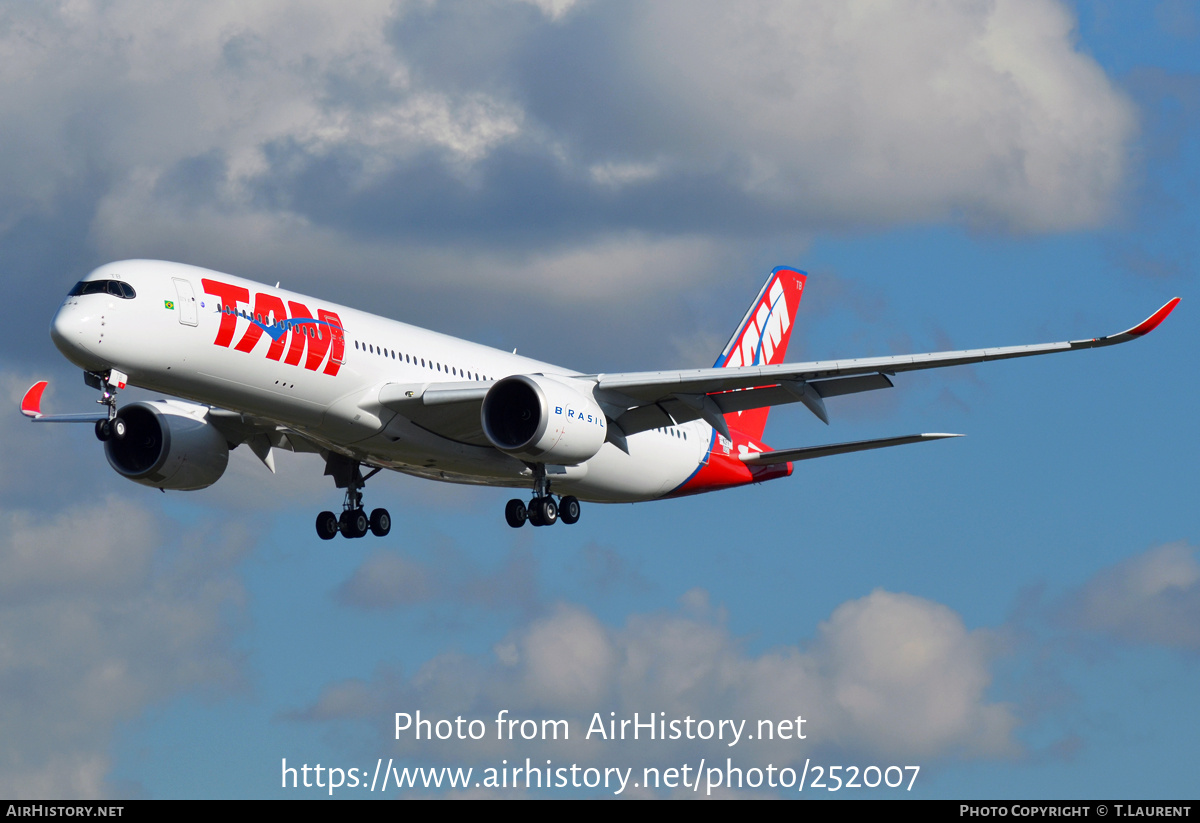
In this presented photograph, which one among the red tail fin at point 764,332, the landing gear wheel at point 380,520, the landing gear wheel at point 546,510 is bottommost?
the landing gear wheel at point 546,510

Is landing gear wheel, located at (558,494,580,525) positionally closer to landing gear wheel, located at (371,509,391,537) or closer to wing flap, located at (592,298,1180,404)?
wing flap, located at (592,298,1180,404)

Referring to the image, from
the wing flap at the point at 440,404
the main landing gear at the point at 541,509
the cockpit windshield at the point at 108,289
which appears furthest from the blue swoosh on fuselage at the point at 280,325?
the main landing gear at the point at 541,509

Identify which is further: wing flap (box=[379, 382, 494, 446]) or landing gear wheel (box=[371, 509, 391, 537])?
landing gear wheel (box=[371, 509, 391, 537])

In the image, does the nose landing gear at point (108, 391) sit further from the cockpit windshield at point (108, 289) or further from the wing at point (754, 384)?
the wing at point (754, 384)

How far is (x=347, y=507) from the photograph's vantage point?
4575cm

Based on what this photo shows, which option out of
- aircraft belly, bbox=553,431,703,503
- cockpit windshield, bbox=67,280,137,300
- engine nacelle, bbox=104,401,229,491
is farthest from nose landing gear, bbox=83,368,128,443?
aircraft belly, bbox=553,431,703,503

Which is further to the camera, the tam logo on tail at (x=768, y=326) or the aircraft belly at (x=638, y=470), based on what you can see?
the tam logo on tail at (x=768, y=326)

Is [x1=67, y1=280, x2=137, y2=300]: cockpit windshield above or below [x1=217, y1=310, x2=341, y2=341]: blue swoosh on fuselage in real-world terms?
below

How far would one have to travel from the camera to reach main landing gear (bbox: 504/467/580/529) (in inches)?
1684

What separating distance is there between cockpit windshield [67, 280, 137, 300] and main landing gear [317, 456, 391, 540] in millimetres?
11355

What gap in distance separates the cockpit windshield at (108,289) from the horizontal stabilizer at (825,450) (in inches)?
742

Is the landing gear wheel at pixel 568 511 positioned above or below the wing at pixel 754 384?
below

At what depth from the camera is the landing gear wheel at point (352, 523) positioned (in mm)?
45656
